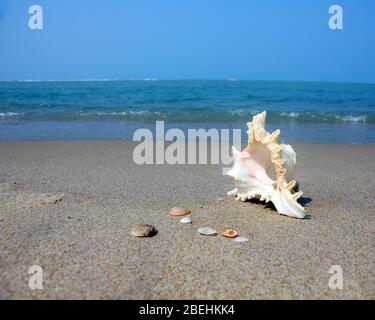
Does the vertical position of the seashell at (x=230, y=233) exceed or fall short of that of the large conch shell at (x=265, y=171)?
it falls short

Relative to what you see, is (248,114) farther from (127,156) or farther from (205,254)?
(205,254)

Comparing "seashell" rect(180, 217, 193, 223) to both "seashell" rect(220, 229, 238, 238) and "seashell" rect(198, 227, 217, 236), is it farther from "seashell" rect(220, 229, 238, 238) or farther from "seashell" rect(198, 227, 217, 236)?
"seashell" rect(220, 229, 238, 238)

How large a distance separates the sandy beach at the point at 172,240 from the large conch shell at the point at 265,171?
11 cm

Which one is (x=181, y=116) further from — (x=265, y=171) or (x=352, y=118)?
(x=265, y=171)

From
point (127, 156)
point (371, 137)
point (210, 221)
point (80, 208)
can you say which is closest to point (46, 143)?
→ point (127, 156)

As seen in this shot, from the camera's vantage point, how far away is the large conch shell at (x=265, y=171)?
2971mm

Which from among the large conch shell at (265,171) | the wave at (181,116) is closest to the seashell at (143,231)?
the large conch shell at (265,171)

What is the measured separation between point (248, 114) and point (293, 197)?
33.2 ft

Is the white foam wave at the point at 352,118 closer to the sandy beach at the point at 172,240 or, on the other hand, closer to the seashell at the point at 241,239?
the sandy beach at the point at 172,240

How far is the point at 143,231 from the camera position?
257 cm

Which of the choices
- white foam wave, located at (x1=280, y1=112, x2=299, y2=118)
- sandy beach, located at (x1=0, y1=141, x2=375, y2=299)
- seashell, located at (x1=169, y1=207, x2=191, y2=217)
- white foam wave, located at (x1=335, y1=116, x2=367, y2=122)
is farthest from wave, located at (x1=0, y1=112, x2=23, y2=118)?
seashell, located at (x1=169, y1=207, x2=191, y2=217)

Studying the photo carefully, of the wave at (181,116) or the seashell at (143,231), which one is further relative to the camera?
the wave at (181,116)

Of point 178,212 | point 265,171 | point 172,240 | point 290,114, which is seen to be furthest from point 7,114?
point 172,240

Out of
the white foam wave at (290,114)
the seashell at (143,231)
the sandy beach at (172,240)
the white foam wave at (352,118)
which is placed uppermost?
the white foam wave at (290,114)
